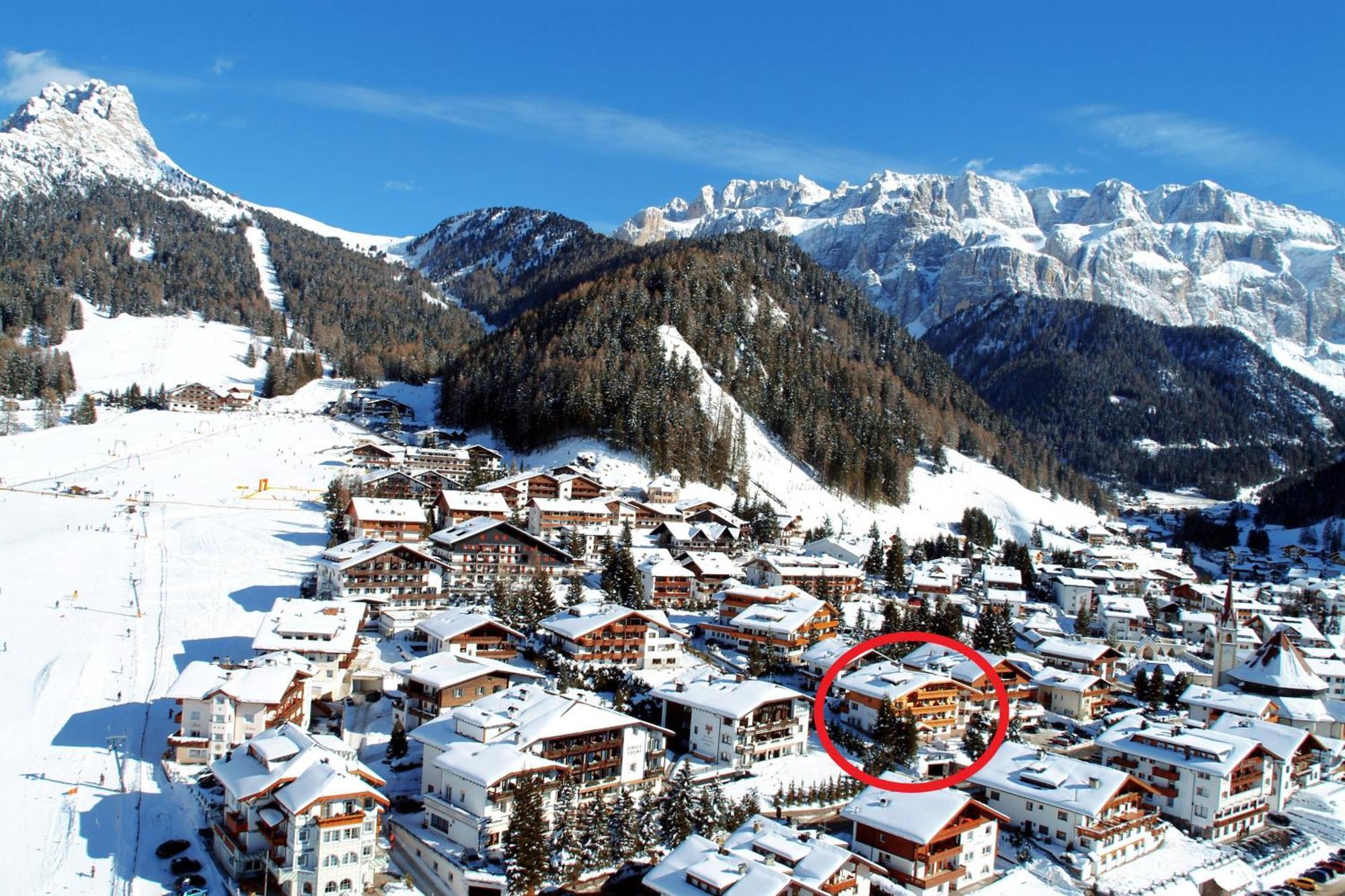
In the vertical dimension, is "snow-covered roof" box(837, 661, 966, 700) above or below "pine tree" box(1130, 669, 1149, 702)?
above

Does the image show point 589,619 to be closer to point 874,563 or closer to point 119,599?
point 119,599

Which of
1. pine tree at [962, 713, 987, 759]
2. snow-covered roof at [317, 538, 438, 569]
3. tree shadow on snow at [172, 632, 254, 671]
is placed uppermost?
snow-covered roof at [317, 538, 438, 569]

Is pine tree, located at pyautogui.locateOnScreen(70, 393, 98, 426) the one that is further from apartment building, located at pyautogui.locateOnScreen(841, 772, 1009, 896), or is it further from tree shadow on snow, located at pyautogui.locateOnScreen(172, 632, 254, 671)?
apartment building, located at pyautogui.locateOnScreen(841, 772, 1009, 896)

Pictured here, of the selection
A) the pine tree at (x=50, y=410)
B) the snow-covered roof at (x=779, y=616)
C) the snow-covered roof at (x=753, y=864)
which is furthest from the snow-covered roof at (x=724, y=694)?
the pine tree at (x=50, y=410)

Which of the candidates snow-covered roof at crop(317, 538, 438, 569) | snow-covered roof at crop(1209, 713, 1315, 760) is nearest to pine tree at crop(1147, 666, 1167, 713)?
snow-covered roof at crop(1209, 713, 1315, 760)

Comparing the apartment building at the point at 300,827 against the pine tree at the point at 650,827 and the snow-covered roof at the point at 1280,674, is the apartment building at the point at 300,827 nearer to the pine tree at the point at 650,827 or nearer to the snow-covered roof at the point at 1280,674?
the pine tree at the point at 650,827

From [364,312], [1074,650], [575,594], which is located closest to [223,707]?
[575,594]
